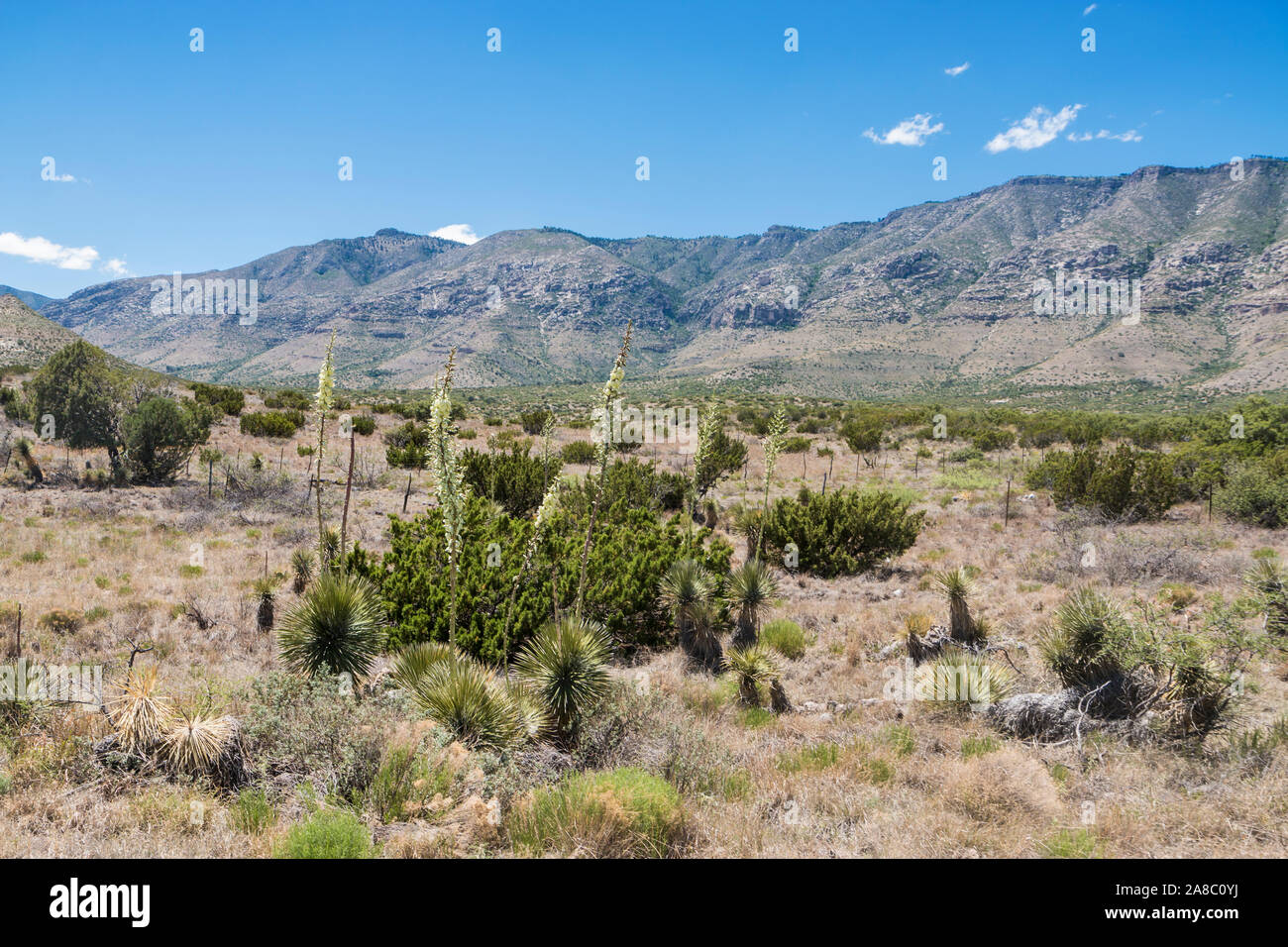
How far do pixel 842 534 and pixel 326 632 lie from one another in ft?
34.5

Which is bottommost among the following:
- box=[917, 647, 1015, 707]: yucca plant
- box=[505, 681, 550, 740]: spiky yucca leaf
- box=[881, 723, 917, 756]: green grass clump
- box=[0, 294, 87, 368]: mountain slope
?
box=[881, 723, 917, 756]: green grass clump

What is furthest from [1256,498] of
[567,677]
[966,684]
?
[567,677]

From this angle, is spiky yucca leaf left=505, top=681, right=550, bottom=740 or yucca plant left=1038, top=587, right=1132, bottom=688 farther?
yucca plant left=1038, top=587, right=1132, bottom=688

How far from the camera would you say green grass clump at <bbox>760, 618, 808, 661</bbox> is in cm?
930

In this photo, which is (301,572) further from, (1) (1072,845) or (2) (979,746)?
(1) (1072,845)

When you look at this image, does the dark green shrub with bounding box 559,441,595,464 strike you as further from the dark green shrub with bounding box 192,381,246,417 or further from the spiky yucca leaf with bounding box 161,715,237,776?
the spiky yucca leaf with bounding box 161,715,237,776

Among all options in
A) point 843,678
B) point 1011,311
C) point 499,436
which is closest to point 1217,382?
point 1011,311

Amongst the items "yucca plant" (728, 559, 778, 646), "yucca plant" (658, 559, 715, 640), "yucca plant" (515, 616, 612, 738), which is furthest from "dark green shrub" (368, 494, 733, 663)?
"yucca plant" (515, 616, 612, 738)

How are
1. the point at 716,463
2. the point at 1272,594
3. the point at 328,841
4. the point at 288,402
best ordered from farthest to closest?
the point at 288,402, the point at 716,463, the point at 1272,594, the point at 328,841

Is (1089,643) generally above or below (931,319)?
below

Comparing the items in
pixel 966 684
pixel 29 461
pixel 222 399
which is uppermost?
pixel 222 399

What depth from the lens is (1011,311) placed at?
109 metres

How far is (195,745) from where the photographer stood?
15.8 feet

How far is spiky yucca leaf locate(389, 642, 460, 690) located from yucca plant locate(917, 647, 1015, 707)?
17.6 ft
